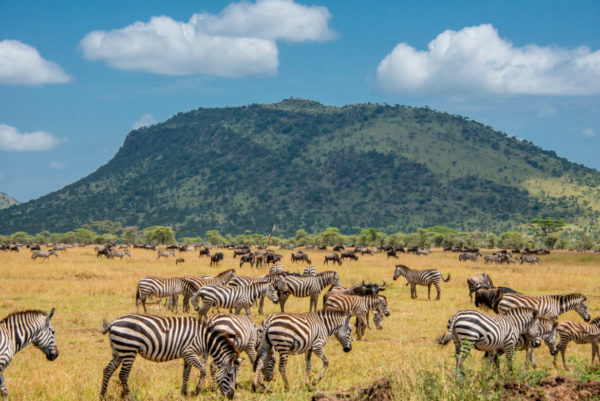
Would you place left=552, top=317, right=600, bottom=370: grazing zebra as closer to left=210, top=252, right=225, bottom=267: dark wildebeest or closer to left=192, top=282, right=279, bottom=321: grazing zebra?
left=192, top=282, right=279, bottom=321: grazing zebra

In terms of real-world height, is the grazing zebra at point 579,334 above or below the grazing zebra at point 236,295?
below

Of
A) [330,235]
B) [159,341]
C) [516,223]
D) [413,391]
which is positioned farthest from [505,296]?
[516,223]

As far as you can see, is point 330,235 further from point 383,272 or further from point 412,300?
point 412,300

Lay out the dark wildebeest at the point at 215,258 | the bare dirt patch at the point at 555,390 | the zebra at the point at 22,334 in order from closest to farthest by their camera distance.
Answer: the bare dirt patch at the point at 555,390 → the zebra at the point at 22,334 → the dark wildebeest at the point at 215,258

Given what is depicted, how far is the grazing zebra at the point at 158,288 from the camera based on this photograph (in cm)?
1981

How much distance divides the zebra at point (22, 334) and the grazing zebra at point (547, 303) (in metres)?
12.1

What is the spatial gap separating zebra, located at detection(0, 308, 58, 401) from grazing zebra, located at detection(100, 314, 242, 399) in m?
1.21

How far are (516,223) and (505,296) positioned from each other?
168 metres

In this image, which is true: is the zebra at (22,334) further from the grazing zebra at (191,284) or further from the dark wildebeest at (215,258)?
the dark wildebeest at (215,258)

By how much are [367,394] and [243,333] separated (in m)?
3.19

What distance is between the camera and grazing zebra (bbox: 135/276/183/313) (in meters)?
19.8

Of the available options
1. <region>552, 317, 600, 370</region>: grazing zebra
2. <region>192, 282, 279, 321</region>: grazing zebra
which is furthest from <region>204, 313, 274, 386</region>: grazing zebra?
<region>552, 317, 600, 370</region>: grazing zebra

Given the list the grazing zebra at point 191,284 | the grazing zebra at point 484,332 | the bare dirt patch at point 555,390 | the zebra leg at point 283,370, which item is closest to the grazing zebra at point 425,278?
the grazing zebra at point 191,284

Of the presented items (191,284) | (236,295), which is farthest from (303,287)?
(191,284)
